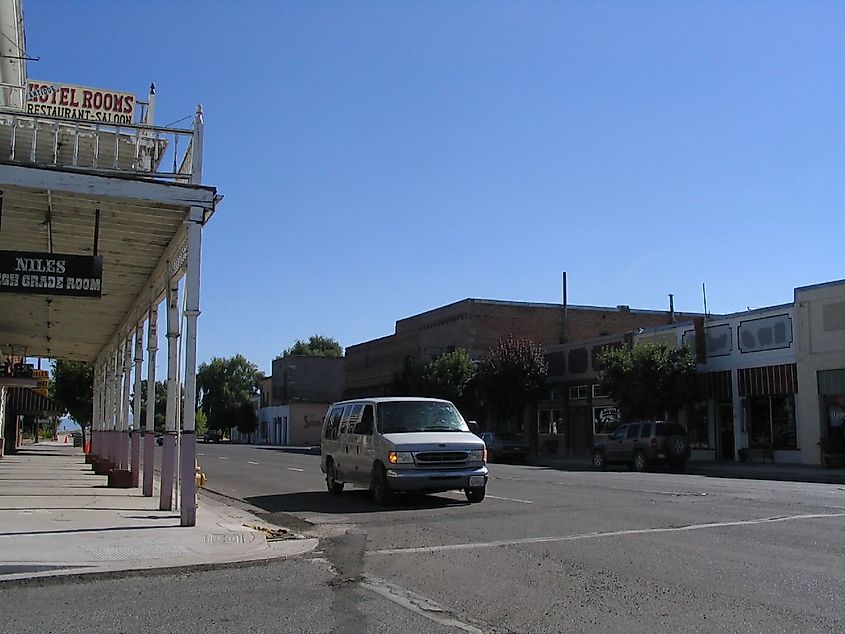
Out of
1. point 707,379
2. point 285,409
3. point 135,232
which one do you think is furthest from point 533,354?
point 285,409

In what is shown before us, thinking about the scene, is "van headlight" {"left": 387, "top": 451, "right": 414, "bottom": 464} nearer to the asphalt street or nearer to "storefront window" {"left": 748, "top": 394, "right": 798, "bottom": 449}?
the asphalt street

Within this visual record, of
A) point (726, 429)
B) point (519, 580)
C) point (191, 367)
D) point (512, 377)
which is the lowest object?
point (519, 580)

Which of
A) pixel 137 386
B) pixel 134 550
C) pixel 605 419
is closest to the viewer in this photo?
pixel 134 550

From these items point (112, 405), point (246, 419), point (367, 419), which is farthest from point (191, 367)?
point (246, 419)

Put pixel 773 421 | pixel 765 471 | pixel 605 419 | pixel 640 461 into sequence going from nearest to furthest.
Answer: pixel 765 471 → pixel 640 461 → pixel 773 421 → pixel 605 419

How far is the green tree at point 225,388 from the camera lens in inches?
4338

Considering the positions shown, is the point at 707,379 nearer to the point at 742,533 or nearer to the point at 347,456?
the point at 347,456

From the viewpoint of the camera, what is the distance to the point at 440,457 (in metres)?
15.6

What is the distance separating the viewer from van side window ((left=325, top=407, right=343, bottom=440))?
18.8m

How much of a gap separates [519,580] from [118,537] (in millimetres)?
5633

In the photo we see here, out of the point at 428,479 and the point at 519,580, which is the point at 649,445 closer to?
the point at 428,479

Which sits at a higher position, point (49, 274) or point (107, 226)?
point (107, 226)

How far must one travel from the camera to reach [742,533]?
456 inches

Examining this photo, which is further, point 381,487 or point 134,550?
point 381,487
